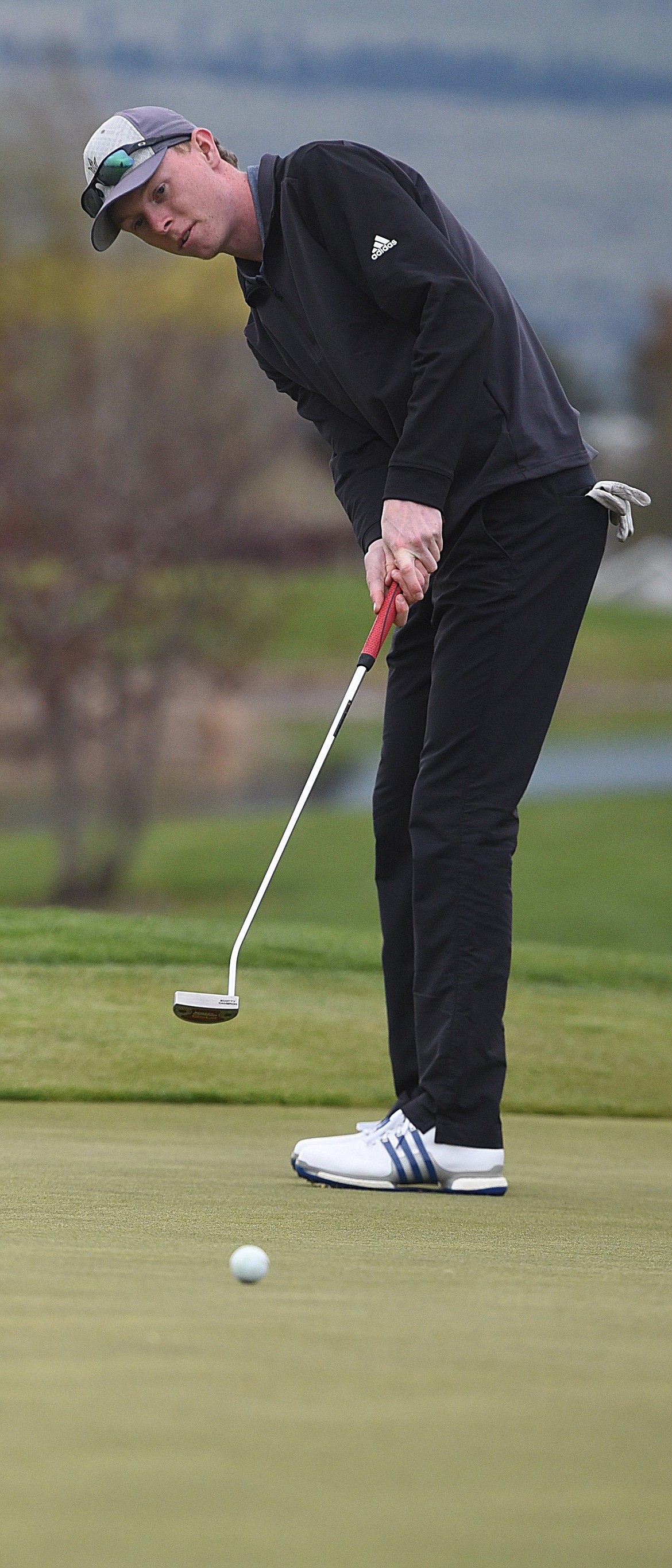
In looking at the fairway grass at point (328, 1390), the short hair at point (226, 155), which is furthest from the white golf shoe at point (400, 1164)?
the short hair at point (226, 155)

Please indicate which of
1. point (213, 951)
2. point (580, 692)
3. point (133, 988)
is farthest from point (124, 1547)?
point (580, 692)

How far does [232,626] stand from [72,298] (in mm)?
2800

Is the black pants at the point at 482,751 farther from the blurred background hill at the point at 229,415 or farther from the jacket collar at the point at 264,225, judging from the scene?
the blurred background hill at the point at 229,415

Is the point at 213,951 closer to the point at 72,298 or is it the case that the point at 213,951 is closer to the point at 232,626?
the point at 232,626

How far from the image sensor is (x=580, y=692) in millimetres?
22125

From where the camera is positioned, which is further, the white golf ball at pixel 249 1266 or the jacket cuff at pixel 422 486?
the jacket cuff at pixel 422 486

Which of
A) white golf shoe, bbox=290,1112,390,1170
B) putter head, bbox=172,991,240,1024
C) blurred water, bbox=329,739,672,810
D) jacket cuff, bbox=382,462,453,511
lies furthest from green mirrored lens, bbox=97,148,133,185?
blurred water, bbox=329,739,672,810

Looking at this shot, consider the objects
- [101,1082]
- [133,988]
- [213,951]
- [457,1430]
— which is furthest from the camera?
[213,951]

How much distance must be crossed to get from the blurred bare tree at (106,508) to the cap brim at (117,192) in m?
10.7

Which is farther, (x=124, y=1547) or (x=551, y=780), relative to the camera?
(x=551, y=780)

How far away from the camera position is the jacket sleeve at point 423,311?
80.4 inches

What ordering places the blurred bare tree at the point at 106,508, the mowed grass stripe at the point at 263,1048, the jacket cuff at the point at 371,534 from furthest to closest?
the blurred bare tree at the point at 106,508, the mowed grass stripe at the point at 263,1048, the jacket cuff at the point at 371,534

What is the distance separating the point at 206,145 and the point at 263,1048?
1696mm

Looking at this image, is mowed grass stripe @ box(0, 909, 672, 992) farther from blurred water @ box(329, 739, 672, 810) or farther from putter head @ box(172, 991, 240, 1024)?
blurred water @ box(329, 739, 672, 810)
